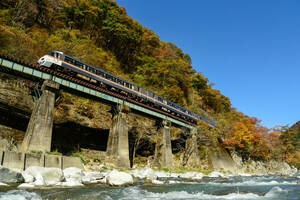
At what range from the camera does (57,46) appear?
2850 cm

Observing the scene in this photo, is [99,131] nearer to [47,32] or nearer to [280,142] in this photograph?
[47,32]

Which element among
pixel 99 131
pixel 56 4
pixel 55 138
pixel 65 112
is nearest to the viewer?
pixel 55 138

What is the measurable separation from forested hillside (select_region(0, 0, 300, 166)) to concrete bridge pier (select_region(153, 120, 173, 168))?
10453 mm

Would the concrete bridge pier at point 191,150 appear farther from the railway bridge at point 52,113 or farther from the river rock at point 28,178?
the river rock at point 28,178

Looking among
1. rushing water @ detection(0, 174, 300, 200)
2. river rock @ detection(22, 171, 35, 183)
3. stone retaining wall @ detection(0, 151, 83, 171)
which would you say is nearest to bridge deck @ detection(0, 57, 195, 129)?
stone retaining wall @ detection(0, 151, 83, 171)

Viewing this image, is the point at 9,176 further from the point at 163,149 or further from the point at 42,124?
the point at 163,149

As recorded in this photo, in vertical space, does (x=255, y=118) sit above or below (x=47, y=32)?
below

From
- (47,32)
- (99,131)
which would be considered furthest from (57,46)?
(99,131)

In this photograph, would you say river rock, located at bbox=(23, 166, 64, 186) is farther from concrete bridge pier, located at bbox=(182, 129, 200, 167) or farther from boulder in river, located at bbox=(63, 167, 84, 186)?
concrete bridge pier, located at bbox=(182, 129, 200, 167)

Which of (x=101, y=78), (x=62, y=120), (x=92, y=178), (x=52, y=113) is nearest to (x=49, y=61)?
(x=52, y=113)

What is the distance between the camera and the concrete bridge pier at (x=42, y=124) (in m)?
15.3

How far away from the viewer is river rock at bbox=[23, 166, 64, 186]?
970cm

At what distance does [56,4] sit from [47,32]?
6223mm

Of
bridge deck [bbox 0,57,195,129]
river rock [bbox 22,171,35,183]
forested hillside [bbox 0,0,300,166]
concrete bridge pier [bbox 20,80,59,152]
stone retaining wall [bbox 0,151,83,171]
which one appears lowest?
river rock [bbox 22,171,35,183]
